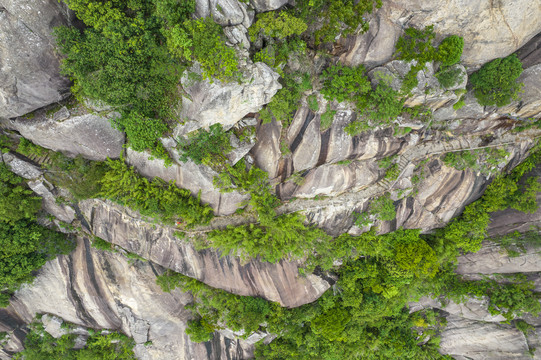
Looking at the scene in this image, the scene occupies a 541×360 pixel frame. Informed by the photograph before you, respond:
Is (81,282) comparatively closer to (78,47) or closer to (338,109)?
(78,47)

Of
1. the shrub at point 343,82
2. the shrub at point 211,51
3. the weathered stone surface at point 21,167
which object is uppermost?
the shrub at point 211,51

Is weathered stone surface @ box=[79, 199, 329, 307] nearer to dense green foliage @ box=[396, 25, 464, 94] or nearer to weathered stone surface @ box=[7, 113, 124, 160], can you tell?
weathered stone surface @ box=[7, 113, 124, 160]

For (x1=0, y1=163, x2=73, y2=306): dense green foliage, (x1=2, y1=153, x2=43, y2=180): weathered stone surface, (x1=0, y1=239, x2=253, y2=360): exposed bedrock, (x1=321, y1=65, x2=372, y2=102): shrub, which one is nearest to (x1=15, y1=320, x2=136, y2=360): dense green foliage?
(x1=0, y1=239, x2=253, y2=360): exposed bedrock

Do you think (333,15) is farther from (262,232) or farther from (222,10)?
(262,232)

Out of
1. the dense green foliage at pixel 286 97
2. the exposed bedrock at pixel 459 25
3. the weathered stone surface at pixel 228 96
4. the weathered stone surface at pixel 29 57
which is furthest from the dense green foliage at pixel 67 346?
the exposed bedrock at pixel 459 25

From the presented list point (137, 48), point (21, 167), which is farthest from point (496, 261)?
point (21, 167)

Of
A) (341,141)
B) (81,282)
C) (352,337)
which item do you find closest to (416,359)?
(352,337)

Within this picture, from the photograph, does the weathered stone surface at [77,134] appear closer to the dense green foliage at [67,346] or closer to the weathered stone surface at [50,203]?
the weathered stone surface at [50,203]
